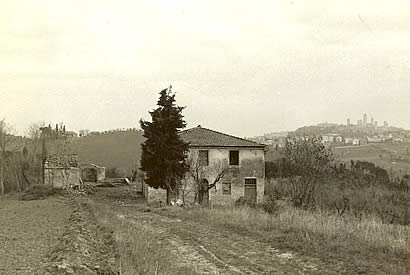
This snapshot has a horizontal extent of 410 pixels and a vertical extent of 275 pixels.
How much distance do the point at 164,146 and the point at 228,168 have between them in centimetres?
933

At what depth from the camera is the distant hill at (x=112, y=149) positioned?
84125 mm

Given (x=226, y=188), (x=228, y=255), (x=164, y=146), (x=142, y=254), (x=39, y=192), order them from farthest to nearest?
(x=39, y=192), (x=226, y=188), (x=164, y=146), (x=228, y=255), (x=142, y=254)

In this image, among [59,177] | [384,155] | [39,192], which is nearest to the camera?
[39,192]

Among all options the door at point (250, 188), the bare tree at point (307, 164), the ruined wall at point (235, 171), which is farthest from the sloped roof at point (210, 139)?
the bare tree at point (307, 164)

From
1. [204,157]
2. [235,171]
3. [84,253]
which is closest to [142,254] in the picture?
[84,253]

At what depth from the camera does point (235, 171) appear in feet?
155

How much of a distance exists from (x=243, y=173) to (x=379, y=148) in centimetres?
5719

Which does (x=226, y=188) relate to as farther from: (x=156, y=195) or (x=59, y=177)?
(x=59, y=177)

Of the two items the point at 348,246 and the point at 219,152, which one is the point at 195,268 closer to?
the point at 348,246

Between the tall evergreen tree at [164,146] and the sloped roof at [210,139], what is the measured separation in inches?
246

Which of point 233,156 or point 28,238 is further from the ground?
point 233,156

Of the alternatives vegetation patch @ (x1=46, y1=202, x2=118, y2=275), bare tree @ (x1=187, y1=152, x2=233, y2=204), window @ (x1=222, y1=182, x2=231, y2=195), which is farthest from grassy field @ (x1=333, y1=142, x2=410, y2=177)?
vegetation patch @ (x1=46, y1=202, x2=118, y2=275)

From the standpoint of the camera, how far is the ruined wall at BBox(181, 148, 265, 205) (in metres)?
46.6

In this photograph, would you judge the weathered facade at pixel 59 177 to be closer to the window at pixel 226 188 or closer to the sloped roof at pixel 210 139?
the sloped roof at pixel 210 139
